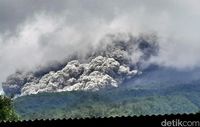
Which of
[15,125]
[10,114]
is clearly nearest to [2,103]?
[10,114]

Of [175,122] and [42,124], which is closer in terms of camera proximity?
[175,122]

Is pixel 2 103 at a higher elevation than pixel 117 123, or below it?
higher

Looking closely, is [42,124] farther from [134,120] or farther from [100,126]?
[134,120]

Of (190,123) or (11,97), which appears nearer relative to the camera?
(190,123)

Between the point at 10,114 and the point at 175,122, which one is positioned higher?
the point at 10,114

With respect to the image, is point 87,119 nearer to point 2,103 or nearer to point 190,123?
point 190,123

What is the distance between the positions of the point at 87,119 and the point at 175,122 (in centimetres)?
283

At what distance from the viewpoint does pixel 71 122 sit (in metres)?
16.0

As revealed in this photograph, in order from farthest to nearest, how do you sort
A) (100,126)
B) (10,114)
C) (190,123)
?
(10,114) → (100,126) → (190,123)

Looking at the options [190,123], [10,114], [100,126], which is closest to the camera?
[190,123]

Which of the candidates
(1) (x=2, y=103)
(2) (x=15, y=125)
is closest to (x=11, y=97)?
(1) (x=2, y=103)

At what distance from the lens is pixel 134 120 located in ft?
50.6

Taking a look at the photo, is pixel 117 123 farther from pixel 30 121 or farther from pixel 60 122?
pixel 30 121

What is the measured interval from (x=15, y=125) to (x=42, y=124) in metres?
0.94
